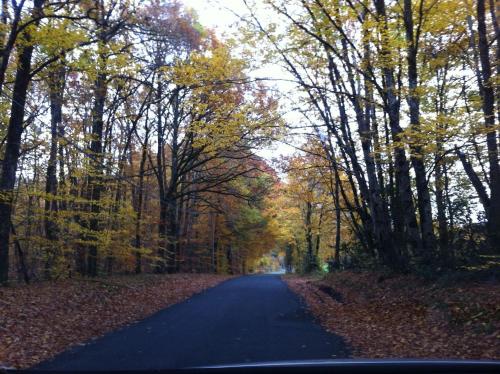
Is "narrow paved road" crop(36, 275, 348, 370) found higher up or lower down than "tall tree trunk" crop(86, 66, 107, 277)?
lower down

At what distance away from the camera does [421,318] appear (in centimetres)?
1087

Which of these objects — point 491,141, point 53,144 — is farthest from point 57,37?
point 491,141

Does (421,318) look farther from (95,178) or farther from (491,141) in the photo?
(95,178)

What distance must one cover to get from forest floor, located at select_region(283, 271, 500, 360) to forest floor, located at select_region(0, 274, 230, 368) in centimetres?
510

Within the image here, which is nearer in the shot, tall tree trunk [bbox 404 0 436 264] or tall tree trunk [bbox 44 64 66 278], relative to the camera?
tall tree trunk [bbox 404 0 436 264]

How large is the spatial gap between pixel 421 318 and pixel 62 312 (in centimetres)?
836

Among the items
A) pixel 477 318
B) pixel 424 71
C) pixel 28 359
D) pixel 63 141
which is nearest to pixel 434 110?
pixel 424 71

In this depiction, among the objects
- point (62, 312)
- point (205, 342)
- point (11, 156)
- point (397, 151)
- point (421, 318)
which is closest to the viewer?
point (205, 342)

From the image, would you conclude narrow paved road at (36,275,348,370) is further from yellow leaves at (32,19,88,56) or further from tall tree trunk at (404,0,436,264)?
yellow leaves at (32,19,88,56)

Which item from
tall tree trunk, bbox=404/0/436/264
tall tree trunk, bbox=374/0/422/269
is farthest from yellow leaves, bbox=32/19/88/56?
tall tree trunk, bbox=404/0/436/264

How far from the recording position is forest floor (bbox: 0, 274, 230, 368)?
8172 mm

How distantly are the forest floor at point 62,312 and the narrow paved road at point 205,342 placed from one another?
1.71ft

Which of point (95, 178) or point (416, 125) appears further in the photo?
point (95, 178)

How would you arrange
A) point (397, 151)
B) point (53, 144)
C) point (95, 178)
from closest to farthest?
1. point (397, 151)
2. point (53, 144)
3. point (95, 178)
